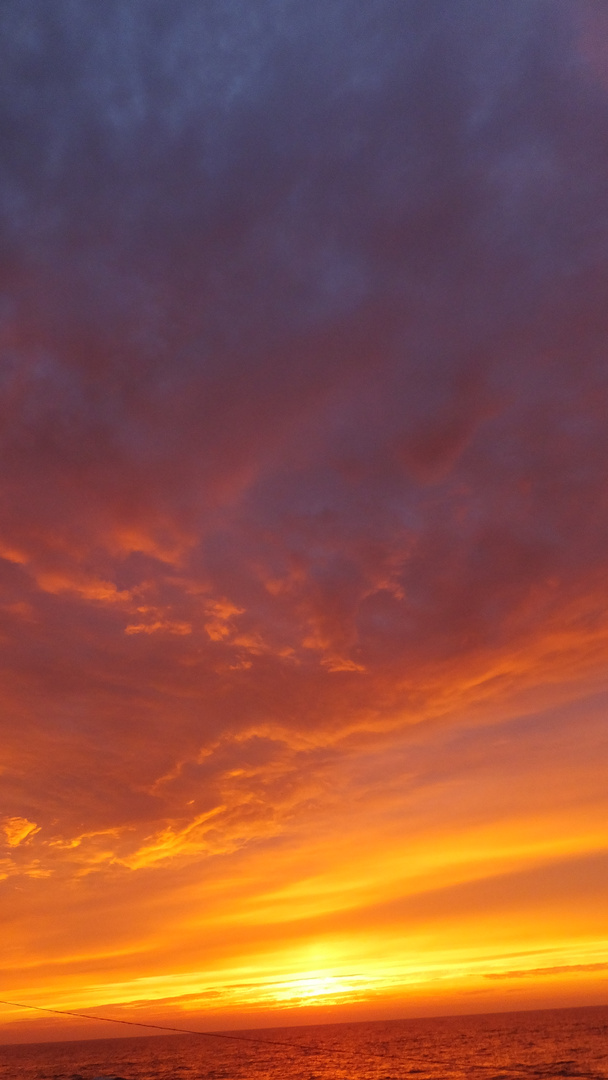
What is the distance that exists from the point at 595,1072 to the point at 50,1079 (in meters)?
88.2

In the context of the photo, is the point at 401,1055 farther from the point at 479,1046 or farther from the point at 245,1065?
the point at 245,1065

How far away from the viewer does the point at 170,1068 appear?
148 metres

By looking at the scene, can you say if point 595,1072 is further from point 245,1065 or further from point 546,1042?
point 245,1065

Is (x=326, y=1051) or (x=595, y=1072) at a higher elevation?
(x=595, y=1072)

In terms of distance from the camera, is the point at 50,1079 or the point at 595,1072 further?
the point at 50,1079

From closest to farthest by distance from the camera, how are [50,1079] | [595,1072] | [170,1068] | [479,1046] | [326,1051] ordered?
[595,1072] < [50,1079] < [170,1068] < [479,1046] < [326,1051]

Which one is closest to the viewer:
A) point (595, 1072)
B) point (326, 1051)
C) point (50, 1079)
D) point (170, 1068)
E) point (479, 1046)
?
point (595, 1072)

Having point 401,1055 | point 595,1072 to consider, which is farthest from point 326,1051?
point 595,1072

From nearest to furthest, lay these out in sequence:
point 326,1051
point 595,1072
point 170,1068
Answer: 1. point 595,1072
2. point 170,1068
3. point 326,1051

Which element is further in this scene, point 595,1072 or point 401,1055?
point 401,1055

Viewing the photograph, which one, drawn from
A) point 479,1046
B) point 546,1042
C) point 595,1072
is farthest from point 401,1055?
point 595,1072

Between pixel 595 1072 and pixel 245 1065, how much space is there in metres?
85.8

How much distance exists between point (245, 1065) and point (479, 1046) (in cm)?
5265

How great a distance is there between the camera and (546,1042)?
152250mm
